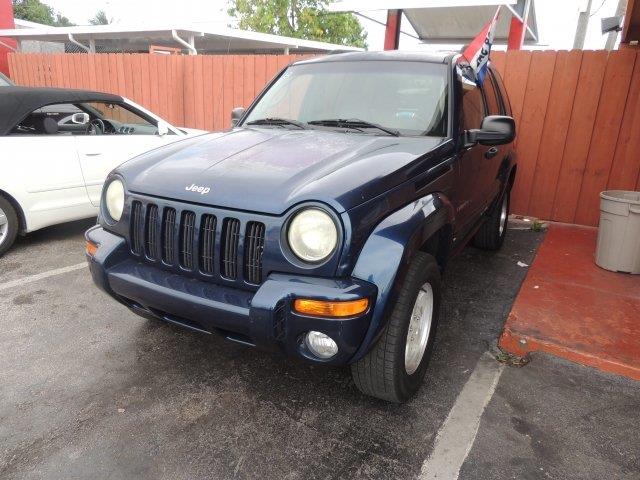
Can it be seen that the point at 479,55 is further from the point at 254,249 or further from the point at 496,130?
the point at 254,249

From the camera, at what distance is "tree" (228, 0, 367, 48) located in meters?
25.8

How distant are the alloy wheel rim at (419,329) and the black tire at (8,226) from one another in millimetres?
4025

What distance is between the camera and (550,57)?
6.12 meters

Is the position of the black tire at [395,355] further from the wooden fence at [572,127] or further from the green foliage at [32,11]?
the green foliage at [32,11]

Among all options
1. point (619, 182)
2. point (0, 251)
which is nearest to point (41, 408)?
point (0, 251)

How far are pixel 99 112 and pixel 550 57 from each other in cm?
553

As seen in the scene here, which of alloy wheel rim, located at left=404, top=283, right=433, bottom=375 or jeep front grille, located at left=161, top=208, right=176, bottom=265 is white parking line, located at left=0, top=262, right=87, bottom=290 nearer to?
jeep front grille, located at left=161, top=208, right=176, bottom=265

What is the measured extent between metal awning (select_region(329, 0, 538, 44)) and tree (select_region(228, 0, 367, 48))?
46.0 feet

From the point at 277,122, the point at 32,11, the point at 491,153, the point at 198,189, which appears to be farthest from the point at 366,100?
the point at 32,11

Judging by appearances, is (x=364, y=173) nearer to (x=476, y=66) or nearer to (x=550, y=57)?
(x=476, y=66)

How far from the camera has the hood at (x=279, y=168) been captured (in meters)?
2.21

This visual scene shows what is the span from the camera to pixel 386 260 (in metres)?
2.14

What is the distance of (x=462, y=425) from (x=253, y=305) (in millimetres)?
1284

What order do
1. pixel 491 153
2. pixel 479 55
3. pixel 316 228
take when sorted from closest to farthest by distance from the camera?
1. pixel 316 228
2. pixel 479 55
3. pixel 491 153
